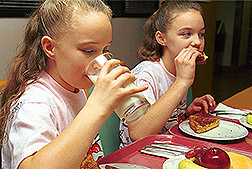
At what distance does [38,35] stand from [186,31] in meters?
0.93

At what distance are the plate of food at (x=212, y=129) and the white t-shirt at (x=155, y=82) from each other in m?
0.28

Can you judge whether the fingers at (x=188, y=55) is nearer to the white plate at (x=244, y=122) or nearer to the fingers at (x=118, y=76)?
the white plate at (x=244, y=122)

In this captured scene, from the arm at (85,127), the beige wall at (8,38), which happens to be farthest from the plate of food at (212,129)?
the beige wall at (8,38)

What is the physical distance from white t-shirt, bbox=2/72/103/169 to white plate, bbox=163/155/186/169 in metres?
0.37

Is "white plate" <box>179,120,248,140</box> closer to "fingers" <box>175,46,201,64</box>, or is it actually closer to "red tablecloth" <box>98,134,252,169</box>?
"red tablecloth" <box>98,134,252,169</box>

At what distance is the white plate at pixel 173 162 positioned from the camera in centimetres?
96

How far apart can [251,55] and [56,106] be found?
15.3 ft

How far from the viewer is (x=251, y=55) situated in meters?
5.01

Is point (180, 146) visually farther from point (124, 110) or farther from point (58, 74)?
point (58, 74)

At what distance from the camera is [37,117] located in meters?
0.89

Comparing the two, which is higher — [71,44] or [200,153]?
[71,44]

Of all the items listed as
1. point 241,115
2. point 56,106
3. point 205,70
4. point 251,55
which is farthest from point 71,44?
point 251,55

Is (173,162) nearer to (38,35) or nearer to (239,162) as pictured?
(239,162)

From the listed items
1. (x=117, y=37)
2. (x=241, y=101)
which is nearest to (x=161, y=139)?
(x=241, y=101)
